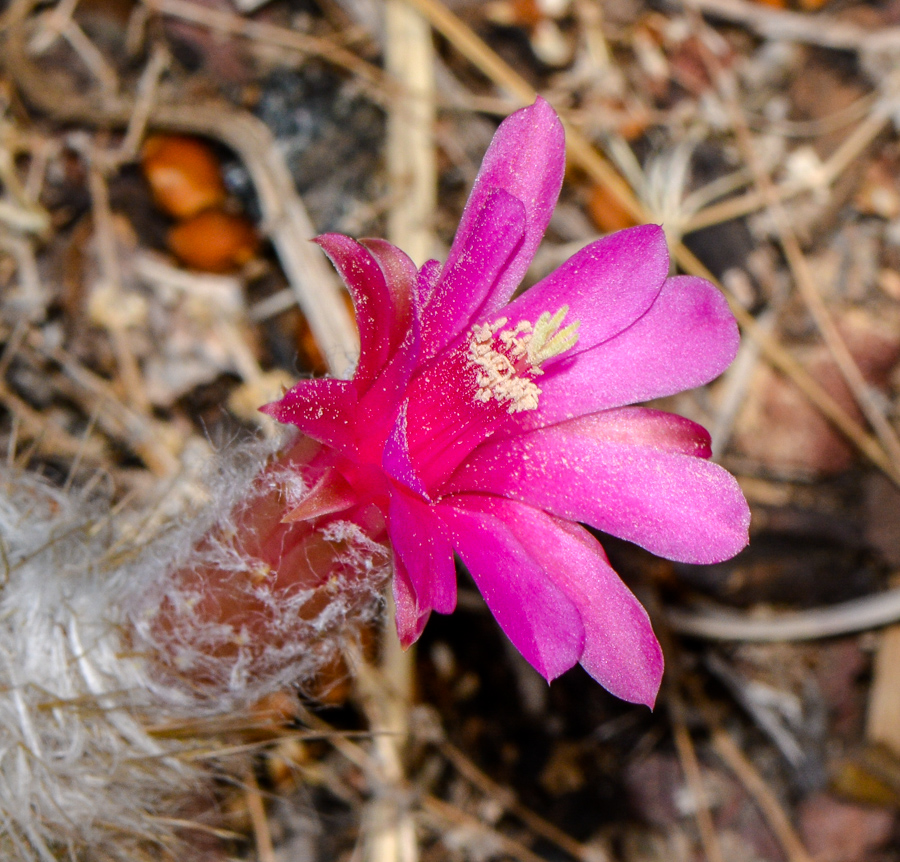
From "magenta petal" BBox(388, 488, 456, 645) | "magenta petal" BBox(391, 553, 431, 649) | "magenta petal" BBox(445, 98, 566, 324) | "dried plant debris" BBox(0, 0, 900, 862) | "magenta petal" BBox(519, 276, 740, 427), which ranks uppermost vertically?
"magenta petal" BBox(445, 98, 566, 324)

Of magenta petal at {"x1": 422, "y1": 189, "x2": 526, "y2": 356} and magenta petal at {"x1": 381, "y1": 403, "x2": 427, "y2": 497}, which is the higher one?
A: magenta petal at {"x1": 422, "y1": 189, "x2": 526, "y2": 356}

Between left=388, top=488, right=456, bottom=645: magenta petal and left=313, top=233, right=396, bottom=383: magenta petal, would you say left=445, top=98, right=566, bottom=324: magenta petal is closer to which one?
left=313, top=233, right=396, bottom=383: magenta petal

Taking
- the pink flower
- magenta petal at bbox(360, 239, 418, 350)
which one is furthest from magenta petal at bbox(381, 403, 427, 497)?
magenta petal at bbox(360, 239, 418, 350)

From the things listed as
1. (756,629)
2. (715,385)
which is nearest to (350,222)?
(715,385)

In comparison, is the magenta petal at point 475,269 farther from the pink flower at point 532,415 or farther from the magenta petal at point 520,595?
the magenta petal at point 520,595

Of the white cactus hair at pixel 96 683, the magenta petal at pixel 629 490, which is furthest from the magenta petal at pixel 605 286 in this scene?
Result: the white cactus hair at pixel 96 683

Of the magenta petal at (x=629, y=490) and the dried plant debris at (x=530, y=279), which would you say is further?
the dried plant debris at (x=530, y=279)

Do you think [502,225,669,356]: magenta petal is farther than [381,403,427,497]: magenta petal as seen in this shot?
Yes

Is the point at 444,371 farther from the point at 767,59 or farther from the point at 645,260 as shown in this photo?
the point at 767,59
